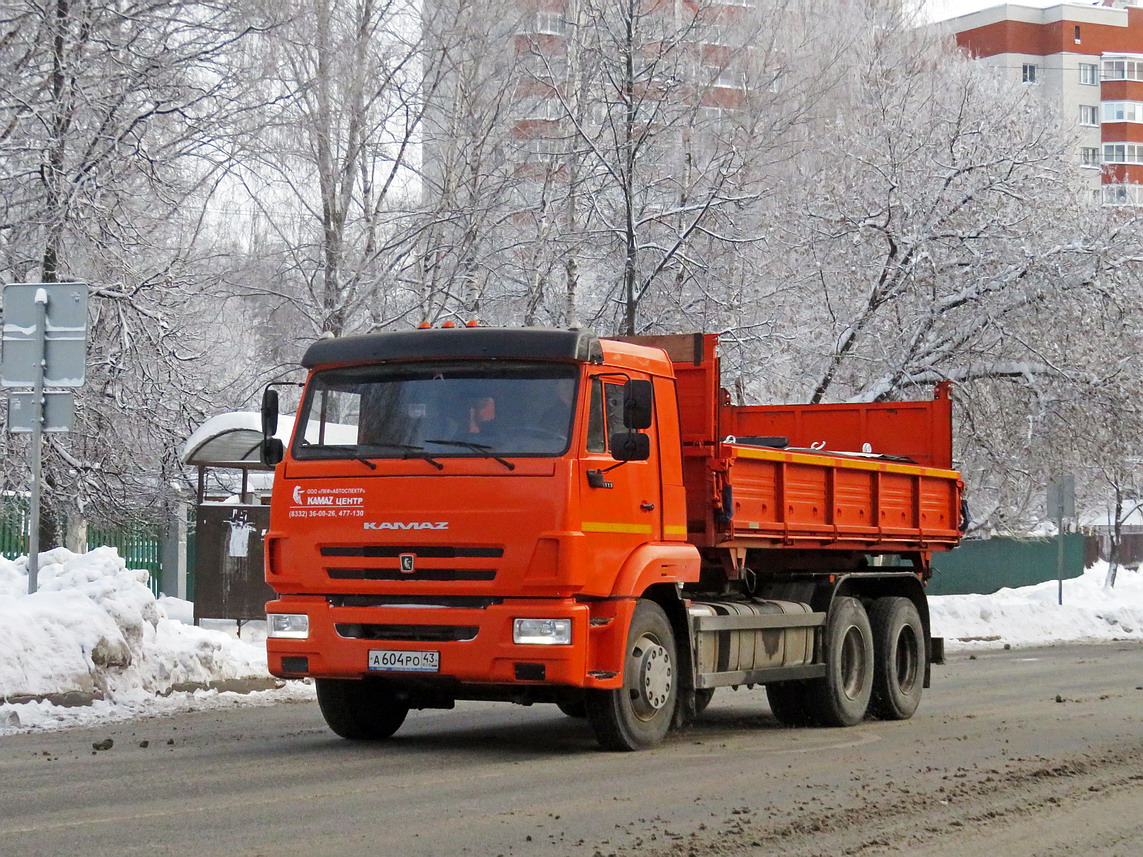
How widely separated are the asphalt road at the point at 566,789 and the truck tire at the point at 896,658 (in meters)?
0.48

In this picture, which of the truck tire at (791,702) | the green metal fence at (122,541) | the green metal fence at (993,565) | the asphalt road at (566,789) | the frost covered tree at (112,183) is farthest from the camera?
the green metal fence at (993,565)

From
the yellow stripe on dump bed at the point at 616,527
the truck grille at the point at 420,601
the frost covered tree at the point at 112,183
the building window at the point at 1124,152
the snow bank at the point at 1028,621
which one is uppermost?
the building window at the point at 1124,152

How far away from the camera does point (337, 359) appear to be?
1059cm

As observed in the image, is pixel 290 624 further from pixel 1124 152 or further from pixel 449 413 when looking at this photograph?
pixel 1124 152

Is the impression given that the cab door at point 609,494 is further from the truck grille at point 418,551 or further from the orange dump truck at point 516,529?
the truck grille at point 418,551

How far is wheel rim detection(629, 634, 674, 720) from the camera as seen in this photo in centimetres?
1027

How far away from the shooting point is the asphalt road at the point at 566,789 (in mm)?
7051

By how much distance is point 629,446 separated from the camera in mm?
10094

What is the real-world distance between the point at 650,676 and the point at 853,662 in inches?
136

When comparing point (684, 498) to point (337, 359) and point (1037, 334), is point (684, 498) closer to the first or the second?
point (337, 359)

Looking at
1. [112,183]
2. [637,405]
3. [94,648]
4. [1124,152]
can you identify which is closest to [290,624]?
[637,405]

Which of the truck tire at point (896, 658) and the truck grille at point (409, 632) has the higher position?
the truck grille at point (409, 632)

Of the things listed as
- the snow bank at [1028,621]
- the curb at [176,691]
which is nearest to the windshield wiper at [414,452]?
the curb at [176,691]

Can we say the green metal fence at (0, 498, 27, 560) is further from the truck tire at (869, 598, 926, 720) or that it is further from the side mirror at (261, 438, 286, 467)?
the truck tire at (869, 598, 926, 720)
